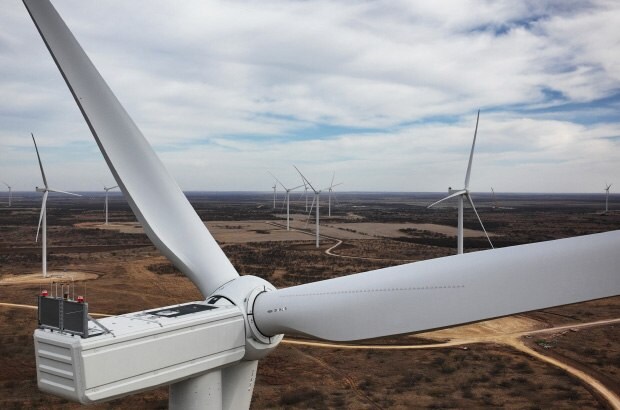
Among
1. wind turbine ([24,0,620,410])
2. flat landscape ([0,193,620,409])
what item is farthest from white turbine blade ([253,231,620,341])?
flat landscape ([0,193,620,409])

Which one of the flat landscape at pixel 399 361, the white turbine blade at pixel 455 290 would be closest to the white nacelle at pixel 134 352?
the white turbine blade at pixel 455 290

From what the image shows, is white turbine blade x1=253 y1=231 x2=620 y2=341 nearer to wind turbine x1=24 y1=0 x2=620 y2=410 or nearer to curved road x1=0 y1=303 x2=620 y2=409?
wind turbine x1=24 y1=0 x2=620 y2=410

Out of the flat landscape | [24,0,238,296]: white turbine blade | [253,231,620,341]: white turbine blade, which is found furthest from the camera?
the flat landscape

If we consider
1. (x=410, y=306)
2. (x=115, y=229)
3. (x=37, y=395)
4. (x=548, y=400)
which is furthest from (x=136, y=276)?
(x=115, y=229)

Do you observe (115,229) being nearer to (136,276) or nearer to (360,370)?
(136,276)

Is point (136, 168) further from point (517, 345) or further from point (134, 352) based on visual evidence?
point (517, 345)

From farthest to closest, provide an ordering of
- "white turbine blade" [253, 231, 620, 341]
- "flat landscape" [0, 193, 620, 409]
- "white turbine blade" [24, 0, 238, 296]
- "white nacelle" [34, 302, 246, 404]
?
"flat landscape" [0, 193, 620, 409]
"white turbine blade" [24, 0, 238, 296]
"white nacelle" [34, 302, 246, 404]
"white turbine blade" [253, 231, 620, 341]

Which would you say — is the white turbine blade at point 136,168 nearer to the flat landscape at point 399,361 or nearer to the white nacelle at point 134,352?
the white nacelle at point 134,352
